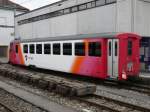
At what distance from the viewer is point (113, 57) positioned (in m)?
15.8

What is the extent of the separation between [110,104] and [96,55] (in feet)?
17.7

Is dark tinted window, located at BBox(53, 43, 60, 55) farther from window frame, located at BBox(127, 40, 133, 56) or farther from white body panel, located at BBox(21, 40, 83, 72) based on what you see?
window frame, located at BBox(127, 40, 133, 56)

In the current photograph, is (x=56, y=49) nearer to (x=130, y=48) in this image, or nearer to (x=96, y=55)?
(x=96, y=55)

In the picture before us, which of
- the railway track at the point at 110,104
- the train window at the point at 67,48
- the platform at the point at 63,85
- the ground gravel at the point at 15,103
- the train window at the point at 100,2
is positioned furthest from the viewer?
the train window at the point at 100,2

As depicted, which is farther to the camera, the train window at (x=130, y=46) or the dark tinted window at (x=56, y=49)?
the dark tinted window at (x=56, y=49)

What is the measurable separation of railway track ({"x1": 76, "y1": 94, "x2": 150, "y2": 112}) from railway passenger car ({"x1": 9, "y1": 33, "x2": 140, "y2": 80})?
3.07 metres

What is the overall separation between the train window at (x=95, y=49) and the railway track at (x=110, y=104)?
3868 millimetres

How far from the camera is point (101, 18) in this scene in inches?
992

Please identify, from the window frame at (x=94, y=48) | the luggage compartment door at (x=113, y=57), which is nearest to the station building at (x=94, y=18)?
the window frame at (x=94, y=48)

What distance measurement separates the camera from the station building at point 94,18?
72.9 feet

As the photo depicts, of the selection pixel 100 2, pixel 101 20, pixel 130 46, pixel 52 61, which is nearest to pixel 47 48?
pixel 52 61

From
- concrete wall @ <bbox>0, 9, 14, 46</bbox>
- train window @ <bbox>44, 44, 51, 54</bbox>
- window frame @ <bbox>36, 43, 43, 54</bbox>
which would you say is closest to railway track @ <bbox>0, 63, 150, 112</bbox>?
train window @ <bbox>44, 44, 51, 54</bbox>

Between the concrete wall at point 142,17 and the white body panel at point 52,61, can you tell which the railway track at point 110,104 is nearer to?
the white body panel at point 52,61

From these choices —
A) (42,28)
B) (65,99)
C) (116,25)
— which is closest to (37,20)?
(42,28)
